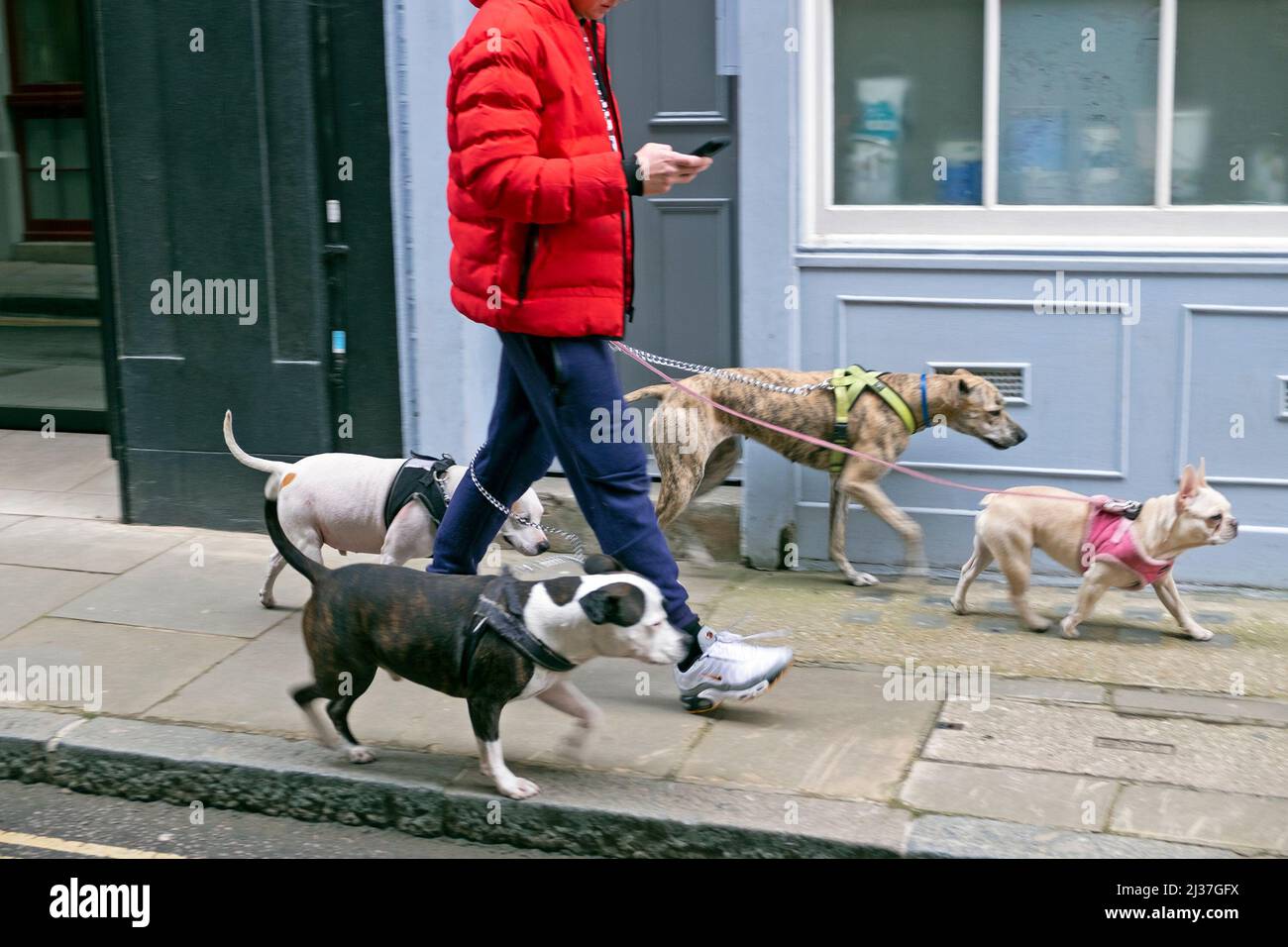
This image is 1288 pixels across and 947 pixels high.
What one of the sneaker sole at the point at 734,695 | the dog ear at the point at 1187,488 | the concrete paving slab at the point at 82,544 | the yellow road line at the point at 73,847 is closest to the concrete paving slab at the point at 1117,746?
the sneaker sole at the point at 734,695

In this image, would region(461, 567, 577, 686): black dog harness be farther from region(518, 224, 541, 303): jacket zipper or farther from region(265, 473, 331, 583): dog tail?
region(518, 224, 541, 303): jacket zipper

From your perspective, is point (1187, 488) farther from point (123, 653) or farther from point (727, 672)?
point (123, 653)

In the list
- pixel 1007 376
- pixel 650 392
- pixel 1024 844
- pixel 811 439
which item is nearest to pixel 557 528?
pixel 650 392

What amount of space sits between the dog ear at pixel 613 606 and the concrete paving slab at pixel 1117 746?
117 centimetres

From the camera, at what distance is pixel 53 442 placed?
902 cm

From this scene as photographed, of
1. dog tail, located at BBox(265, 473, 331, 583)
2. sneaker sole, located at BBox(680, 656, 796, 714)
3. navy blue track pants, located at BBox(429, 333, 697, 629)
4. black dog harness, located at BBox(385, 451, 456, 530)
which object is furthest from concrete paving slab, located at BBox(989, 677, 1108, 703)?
dog tail, located at BBox(265, 473, 331, 583)

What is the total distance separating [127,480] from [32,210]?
9.83 feet

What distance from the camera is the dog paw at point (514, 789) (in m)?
4.50

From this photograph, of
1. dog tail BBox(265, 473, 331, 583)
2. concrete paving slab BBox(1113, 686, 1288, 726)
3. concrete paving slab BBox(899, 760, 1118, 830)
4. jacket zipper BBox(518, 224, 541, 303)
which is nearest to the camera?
concrete paving slab BBox(899, 760, 1118, 830)

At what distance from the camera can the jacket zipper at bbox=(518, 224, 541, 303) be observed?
4.71 m

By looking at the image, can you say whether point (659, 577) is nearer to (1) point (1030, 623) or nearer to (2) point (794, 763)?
(2) point (794, 763)

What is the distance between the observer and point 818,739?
4.92m

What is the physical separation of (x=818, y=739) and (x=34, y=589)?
12.2ft

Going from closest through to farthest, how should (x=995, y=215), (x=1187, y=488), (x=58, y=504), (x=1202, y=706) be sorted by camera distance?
(x=1202, y=706), (x=1187, y=488), (x=995, y=215), (x=58, y=504)
